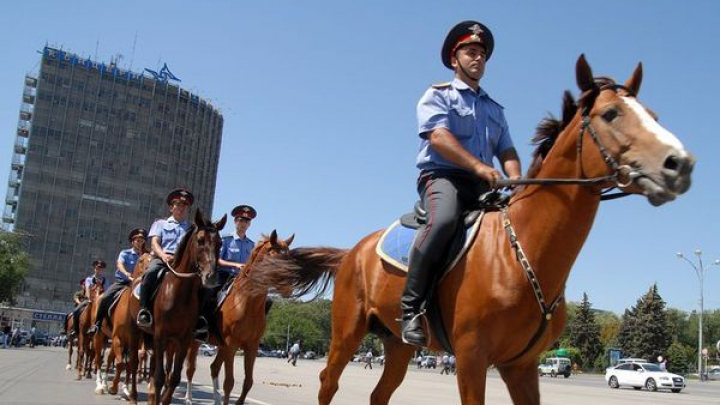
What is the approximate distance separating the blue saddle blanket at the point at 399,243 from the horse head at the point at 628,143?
3.20ft

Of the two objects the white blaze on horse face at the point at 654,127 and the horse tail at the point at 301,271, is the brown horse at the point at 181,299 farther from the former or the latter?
the white blaze on horse face at the point at 654,127

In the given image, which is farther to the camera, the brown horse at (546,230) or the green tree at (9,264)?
the green tree at (9,264)

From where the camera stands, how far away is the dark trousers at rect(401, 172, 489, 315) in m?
4.90

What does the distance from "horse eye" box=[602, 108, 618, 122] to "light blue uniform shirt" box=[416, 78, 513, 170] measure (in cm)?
135

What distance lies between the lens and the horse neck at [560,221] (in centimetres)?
440

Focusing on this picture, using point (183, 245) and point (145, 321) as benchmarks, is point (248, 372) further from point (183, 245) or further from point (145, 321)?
point (183, 245)

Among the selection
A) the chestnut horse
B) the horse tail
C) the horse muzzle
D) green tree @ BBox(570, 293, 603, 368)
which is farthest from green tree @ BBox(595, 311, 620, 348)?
the horse muzzle

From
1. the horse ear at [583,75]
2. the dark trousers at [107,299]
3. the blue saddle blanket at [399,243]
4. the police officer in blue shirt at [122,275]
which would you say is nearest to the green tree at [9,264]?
the police officer in blue shirt at [122,275]

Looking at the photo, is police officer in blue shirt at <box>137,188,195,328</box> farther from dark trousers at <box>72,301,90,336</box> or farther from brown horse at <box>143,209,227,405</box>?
dark trousers at <box>72,301,90,336</box>

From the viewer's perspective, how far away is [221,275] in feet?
39.9

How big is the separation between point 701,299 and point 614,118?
58787mm

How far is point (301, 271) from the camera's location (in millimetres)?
7730

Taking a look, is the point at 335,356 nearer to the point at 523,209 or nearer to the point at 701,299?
the point at 523,209

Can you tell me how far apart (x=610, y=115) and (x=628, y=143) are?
0.84ft
